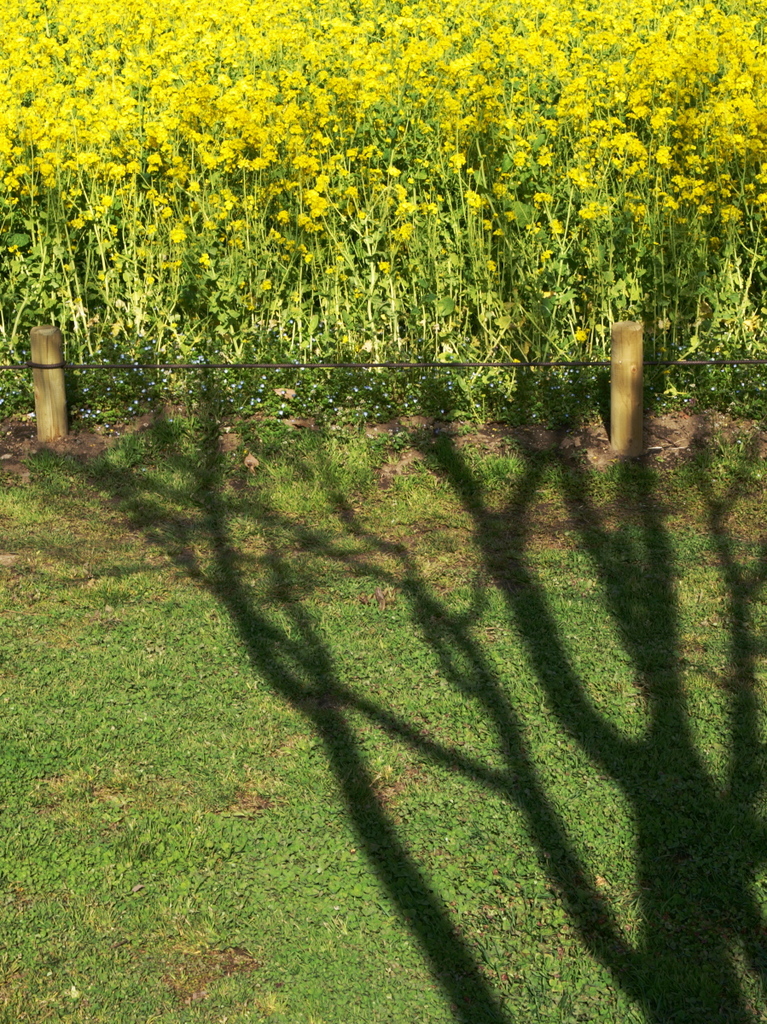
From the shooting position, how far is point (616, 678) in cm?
461

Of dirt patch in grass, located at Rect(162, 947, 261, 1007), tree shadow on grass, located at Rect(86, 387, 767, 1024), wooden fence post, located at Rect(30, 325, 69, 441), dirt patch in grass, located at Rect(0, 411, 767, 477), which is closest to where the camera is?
dirt patch in grass, located at Rect(162, 947, 261, 1007)

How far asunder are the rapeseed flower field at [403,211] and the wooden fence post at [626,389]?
2.07 ft

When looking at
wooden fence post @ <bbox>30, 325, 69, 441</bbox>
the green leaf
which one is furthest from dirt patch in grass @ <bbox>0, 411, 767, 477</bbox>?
the green leaf

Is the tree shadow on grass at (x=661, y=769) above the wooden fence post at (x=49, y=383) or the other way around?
the other way around

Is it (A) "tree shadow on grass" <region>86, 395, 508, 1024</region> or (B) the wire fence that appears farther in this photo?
(B) the wire fence

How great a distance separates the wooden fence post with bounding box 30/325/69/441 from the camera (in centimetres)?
677

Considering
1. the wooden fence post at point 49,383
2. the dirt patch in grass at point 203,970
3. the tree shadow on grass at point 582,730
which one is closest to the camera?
the dirt patch in grass at point 203,970

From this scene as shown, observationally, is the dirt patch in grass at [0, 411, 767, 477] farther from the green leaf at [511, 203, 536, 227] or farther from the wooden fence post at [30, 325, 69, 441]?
the green leaf at [511, 203, 536, 227]

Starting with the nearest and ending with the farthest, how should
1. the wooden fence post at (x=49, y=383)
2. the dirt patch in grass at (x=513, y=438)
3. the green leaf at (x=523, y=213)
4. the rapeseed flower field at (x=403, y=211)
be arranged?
the dirt patch in grass at (x=513, y=438), the wooden fence post at (x=49, y=383), the rapeseed flower field at (x=403, y=211), the green leaf at (x=523, y=213)

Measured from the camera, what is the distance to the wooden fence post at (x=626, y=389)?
634 centimetres

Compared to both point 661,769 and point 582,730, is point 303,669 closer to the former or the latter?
point 582,730

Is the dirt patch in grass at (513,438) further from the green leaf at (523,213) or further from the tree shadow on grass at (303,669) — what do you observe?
the green leaf at (523,213)

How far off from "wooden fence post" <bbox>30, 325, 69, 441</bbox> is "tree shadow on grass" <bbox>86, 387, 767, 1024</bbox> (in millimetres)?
650

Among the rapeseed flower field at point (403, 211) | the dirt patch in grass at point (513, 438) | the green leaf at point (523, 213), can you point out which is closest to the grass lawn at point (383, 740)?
the dirt patch in grass at point (513, 438)
